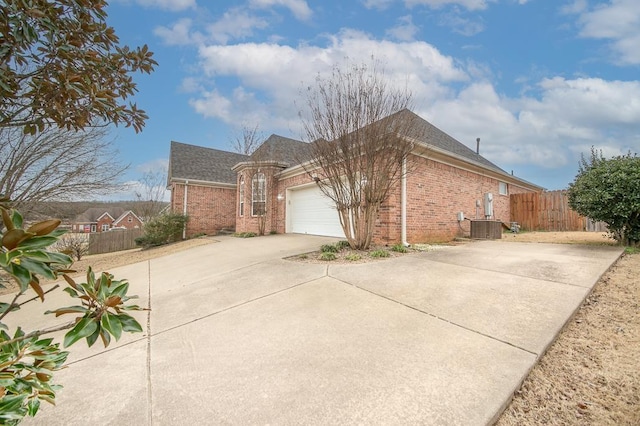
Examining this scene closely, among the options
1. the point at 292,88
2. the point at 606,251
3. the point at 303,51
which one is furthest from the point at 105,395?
the point at 606,251

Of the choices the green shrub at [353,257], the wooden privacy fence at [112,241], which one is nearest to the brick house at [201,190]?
the wooden privacy fence at [112,241]

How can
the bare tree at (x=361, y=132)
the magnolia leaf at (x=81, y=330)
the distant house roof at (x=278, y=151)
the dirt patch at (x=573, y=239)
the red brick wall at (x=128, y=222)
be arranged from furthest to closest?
the red brick wall at (x=128, y=222) < the distant house roof at (x=278, y=151) < the dirt patch at (x=573, y=239) < the bare tree at (x=361, y=132) < the magnolia leaf at (x=81, y=330)

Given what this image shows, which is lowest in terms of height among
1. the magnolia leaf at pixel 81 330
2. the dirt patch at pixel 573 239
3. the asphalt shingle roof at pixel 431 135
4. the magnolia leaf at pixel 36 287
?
the dirt patch at pixel 573 239

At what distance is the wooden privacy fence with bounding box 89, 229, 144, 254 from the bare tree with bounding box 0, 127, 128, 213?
755 centimetres

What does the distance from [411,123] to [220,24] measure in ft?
15.5

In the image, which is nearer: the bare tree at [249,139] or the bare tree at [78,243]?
the bare tree at [78,243]

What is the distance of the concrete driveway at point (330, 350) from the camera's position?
2092 millimetres

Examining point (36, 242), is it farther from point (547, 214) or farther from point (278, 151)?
point (547, 214)

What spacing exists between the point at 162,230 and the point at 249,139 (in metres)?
6.27

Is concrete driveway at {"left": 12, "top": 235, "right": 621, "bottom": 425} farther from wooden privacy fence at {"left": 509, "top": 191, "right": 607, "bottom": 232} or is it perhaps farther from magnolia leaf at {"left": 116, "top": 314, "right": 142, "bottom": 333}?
wooden privacy fence at {"left": 509, "top": 191, "right": 607, "bottom": 232}

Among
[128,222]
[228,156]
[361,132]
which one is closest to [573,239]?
[361,132]

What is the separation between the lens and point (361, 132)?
6.77 m

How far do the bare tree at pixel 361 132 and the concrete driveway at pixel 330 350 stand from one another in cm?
238

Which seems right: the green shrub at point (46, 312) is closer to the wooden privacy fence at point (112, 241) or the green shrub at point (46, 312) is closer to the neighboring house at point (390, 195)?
the neighboring house at point (390, 195)
